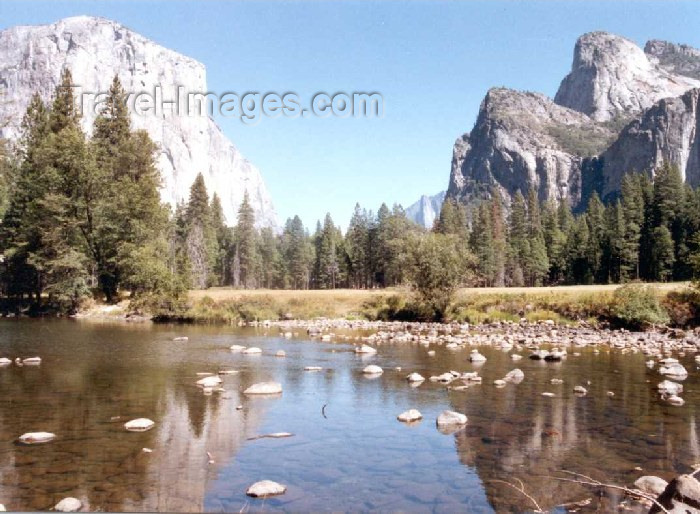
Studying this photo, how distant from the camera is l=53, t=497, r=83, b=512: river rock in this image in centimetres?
730

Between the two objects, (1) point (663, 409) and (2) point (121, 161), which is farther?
(2) point (121, 161)

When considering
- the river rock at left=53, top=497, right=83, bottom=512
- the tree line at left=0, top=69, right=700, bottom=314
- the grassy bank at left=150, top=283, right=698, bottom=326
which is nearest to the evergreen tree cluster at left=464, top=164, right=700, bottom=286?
the tree line at left=0, top=69, right=700, bottom=314

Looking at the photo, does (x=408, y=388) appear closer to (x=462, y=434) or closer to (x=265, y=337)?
(x=462, y=434)

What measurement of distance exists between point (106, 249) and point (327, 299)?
2058cm

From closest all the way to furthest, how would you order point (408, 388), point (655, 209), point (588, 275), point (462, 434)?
point (462, 434) < point (408, 388) < point (655, 209) < point (588, 275)

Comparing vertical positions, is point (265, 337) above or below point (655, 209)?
below

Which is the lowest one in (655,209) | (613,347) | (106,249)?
(613,347)

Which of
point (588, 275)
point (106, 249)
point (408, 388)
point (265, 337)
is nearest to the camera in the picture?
point (408, 388)

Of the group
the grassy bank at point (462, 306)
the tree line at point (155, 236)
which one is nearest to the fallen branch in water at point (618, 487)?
the tree line at point (155, 236)

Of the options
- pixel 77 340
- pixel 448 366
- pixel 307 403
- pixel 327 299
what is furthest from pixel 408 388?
pixel 327 299

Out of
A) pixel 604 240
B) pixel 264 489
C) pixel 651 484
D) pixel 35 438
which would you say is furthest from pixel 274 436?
pixel 604 240

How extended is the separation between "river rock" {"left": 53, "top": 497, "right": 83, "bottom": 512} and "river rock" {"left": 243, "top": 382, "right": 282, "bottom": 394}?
829 cm

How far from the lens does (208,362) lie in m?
21.4

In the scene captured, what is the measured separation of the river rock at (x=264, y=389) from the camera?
15730mm
